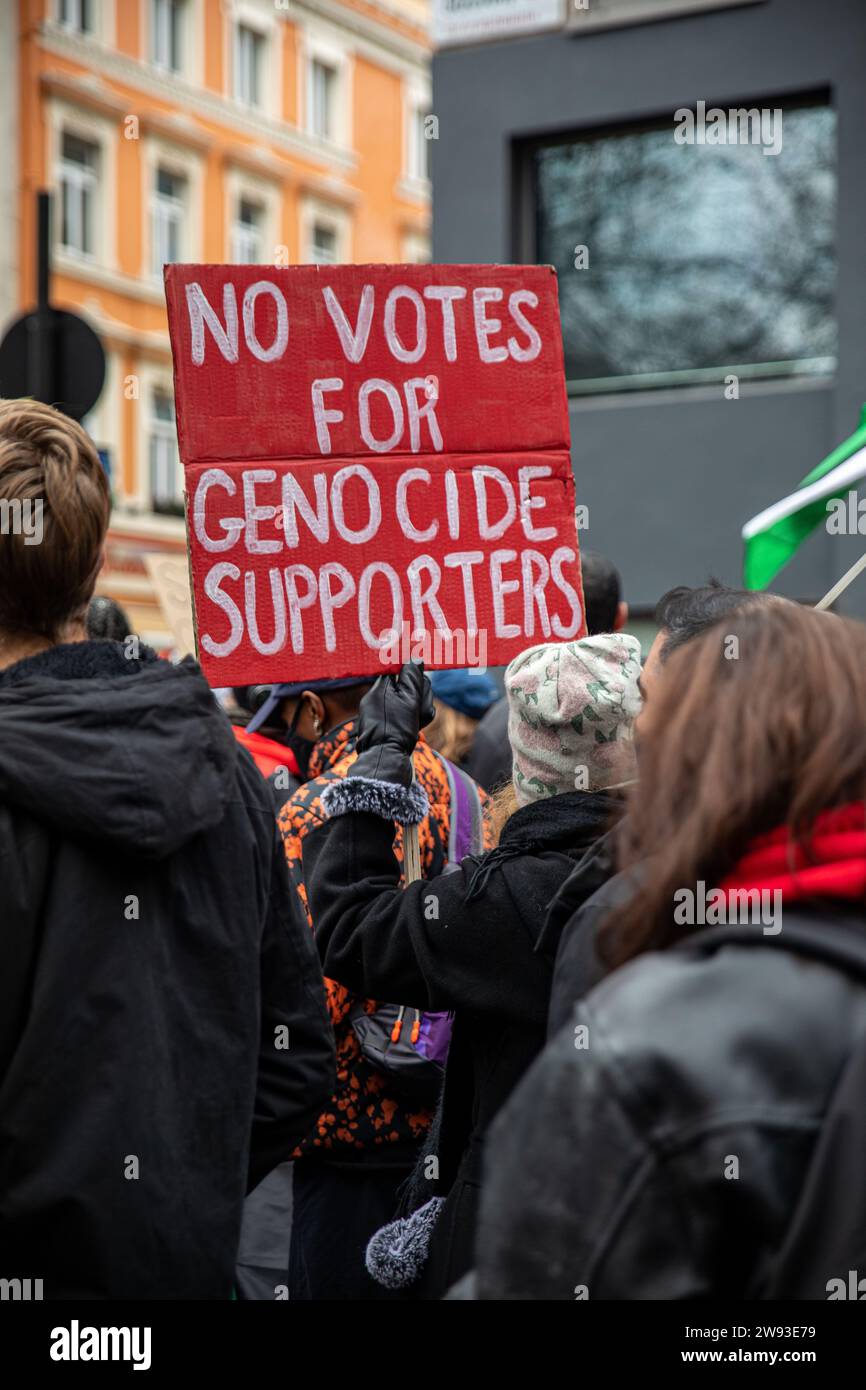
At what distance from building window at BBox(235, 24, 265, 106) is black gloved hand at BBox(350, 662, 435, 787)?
26.3 metres

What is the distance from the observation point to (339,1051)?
10.6 feet

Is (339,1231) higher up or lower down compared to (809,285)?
lower down

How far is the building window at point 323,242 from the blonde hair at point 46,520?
27.6m

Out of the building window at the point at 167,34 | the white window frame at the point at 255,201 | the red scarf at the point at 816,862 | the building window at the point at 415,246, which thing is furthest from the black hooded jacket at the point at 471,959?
the building window at the point at 415,246

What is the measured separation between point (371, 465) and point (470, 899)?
3.38ft

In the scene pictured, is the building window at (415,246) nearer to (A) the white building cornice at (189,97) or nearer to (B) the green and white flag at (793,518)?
(A) the white building cornice at (189,97)

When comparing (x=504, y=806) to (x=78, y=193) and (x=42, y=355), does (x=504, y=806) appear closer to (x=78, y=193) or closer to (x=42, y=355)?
(x=42, y=355)

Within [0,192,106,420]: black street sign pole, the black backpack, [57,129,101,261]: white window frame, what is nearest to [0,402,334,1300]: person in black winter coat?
the black backpack

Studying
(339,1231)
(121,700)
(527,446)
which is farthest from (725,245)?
(121,700)

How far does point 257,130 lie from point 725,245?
18.1m

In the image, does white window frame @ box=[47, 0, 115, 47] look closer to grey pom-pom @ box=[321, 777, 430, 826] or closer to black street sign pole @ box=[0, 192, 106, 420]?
black street sign pole @ box=[0, 192, 106, 420]

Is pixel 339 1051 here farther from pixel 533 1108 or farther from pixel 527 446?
pixel 533 1108

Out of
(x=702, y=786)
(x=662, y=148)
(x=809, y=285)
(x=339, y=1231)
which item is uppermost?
(x=662, y=148)

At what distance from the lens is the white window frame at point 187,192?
1021 inches
